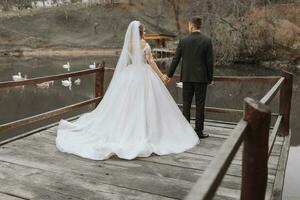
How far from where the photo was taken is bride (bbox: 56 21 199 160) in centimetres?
561

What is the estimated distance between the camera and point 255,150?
2.80m

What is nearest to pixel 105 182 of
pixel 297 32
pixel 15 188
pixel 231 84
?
pixel 15 188

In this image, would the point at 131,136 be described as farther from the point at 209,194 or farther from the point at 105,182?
the point at 209,194

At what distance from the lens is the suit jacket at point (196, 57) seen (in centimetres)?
610

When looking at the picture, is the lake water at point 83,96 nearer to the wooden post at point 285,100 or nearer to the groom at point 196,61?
the wooden post at point 285,100

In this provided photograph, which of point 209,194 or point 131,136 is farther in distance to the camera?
point 131,136

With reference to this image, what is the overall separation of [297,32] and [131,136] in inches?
1160

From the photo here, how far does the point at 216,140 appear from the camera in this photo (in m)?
6.42

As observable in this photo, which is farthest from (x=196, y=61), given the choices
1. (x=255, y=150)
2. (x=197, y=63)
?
(x=255, y=150)

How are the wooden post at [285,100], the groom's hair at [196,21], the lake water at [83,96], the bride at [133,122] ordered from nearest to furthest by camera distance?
the bride at [133,122]
the groom's hair at [196,21]
the wooden post at [285,100]
the lake water at [83,96]

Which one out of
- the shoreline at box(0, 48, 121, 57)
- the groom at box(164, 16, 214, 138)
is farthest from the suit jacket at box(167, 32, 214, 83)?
the shoreline at box(0, 48, 121, 57)

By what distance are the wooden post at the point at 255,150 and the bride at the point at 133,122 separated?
261 centimetres

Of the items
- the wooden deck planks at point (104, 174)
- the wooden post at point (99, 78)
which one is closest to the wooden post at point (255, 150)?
the wooden deck planks at point (104, 174)

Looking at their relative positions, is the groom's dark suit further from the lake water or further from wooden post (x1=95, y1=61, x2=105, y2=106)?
the lake water
